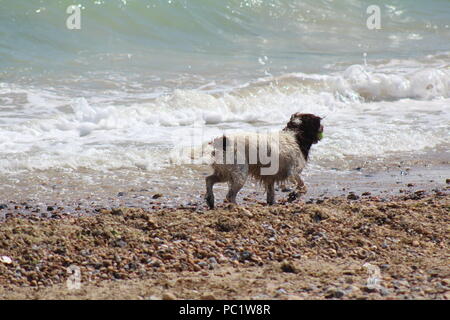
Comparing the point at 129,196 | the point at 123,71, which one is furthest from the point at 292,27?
the point at 129,196

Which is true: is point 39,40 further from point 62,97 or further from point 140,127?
point 140,127

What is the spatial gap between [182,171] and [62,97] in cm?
507

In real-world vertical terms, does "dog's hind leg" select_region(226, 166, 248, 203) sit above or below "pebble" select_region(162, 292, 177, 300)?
above

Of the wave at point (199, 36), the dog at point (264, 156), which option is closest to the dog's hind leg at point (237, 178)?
the dog at point (264, 156)

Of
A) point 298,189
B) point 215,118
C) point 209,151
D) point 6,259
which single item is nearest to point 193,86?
point 215,118

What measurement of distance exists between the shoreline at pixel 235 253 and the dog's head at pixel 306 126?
118 cm

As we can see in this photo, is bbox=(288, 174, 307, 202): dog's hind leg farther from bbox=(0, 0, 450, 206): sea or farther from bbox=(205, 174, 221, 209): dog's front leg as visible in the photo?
bbox=(0, 0, 450, 206): sea

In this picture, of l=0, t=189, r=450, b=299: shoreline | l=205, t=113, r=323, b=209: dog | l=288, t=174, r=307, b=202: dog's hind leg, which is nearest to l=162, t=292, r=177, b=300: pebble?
l=0, t=189, r=450, b=299: shoreline

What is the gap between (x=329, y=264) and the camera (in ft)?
19.1

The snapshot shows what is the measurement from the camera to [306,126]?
8.15 metres

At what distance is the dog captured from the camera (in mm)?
7238

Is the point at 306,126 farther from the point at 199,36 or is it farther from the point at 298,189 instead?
the point at 199,36

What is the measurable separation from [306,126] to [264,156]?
2.82 feet

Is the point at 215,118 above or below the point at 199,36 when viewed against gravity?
below
